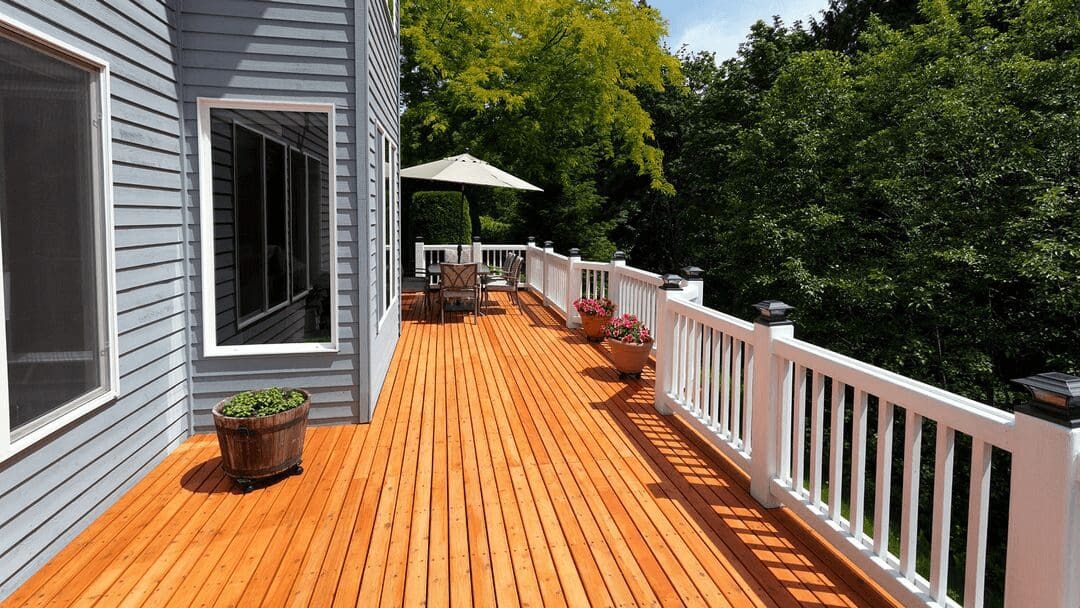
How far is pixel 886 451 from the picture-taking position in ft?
7.50

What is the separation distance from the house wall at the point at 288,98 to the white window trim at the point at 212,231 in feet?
0.10

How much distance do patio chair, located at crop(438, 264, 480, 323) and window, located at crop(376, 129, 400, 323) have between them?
4.56ft

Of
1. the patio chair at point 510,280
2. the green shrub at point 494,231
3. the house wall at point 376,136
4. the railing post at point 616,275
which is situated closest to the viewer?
the house wall at point 376,136

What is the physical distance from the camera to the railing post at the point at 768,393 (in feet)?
9.70

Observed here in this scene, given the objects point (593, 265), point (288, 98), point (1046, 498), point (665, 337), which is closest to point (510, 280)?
point (593, 265)

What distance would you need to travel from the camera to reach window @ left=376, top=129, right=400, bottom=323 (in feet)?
16.7

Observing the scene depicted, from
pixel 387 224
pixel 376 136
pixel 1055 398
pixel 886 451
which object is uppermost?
pixel 376 136

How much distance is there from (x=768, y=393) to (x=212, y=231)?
3335 mm

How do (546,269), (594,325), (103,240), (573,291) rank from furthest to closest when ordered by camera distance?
1. (546,269)
2. (573,291)
3. (594,325)
4. (103,240)

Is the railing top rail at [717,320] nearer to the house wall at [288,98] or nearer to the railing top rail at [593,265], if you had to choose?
the house wall at [288,98]

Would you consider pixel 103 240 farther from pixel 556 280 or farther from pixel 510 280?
pixel 510 280

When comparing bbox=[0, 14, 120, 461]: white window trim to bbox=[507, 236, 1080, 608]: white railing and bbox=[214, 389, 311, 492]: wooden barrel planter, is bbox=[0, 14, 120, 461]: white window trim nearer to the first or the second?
bbox=[214, 389, 311, 492]: wooden barrel planter

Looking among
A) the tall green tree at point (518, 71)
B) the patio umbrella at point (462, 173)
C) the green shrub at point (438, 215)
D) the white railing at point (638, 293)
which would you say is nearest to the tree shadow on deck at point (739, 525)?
the white railing at point (638, 293)

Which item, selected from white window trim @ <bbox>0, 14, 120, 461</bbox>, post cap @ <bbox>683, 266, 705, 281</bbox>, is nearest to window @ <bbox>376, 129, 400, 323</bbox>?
white window trim @ <bbox>0, 14, 120, 461</bbox>
